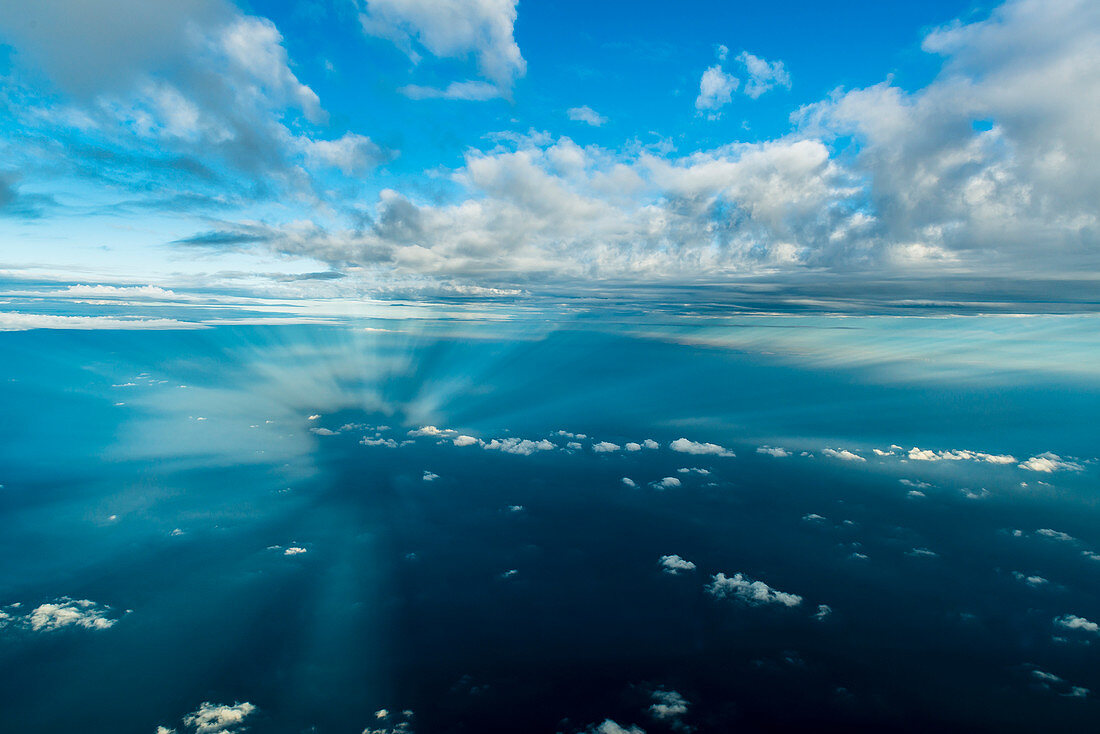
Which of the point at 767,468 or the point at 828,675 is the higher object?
the point at 828,675

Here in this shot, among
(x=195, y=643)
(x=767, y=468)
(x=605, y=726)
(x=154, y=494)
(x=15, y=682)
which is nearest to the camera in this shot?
(x=605, y=726)

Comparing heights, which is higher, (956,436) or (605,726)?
(605,726)

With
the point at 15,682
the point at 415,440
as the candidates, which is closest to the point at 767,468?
the point at 415,440

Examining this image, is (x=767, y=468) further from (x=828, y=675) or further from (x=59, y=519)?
(x=59, y=519)

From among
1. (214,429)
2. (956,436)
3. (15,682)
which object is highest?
(15,682)

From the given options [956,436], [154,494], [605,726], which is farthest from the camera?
[956,436]

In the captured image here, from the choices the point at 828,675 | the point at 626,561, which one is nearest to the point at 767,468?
the point at 626,561

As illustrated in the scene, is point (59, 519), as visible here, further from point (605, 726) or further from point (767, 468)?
point (767, 468)

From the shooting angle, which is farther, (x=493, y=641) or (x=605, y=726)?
(x=493, y=641)

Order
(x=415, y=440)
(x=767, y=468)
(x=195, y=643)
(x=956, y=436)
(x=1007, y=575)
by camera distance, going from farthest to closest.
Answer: (x=956, y=436)
(x=415, y=440)
(x=767, y=468)
(x=1007, y=575)
(x=195, y=643)
